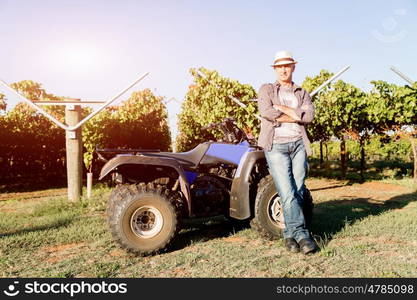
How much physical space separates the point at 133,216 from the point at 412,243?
3.40m

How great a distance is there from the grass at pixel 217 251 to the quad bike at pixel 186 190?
294 mm

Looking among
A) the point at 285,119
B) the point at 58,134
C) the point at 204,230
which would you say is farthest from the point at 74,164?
the point at 58,134

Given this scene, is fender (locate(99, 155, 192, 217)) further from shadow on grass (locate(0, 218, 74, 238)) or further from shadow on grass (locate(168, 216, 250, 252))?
shadow on grass (locate(0, 218, 74, 238))

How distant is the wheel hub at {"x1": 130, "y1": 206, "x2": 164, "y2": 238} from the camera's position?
4320 millimetres

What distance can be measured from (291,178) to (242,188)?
0.74 m

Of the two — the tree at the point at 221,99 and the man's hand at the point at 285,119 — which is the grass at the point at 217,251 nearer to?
the man's hand at the point at 285,119

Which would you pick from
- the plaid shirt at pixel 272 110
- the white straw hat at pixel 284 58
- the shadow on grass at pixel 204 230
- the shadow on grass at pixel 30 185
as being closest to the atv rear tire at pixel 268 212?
the shadow on grass at pixel 204 230

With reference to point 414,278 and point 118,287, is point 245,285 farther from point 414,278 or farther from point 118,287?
point 414,278

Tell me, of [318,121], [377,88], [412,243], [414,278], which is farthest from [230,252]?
[377,88]

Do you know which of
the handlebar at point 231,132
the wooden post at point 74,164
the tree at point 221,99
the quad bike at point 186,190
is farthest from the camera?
the tree at point 221,99

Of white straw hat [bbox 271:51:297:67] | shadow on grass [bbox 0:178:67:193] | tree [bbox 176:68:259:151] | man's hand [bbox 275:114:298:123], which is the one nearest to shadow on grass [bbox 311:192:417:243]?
man's hand [bbox 275:114:298:123]

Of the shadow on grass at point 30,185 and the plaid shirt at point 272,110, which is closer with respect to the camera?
the plaid shirt at point 272,110

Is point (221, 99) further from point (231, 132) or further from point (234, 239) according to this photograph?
point (234, 239)

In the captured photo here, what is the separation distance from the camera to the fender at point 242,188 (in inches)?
188
